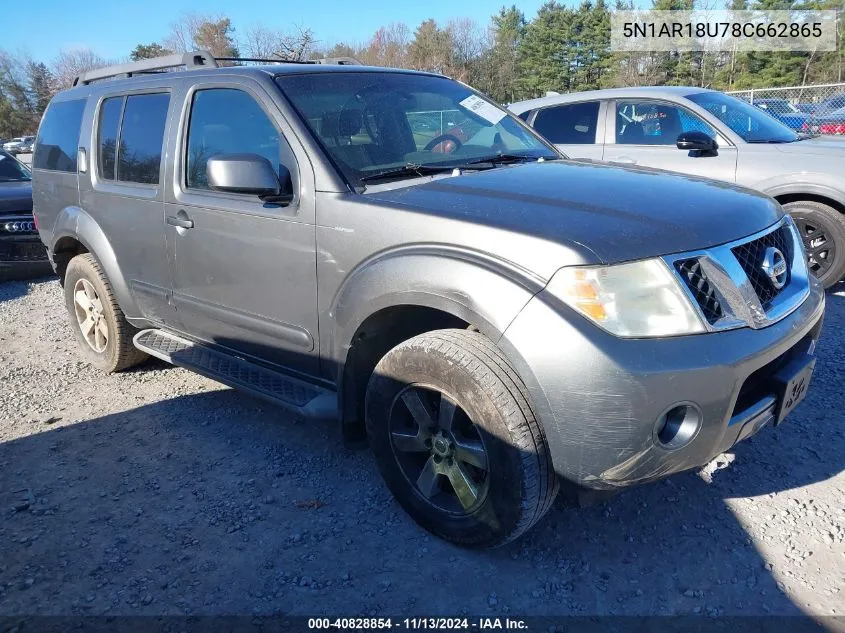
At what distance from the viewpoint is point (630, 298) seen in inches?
81.4

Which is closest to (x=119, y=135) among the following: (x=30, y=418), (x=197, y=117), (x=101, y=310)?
(x=197, y=117)

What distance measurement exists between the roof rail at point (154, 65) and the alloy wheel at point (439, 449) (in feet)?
7.77

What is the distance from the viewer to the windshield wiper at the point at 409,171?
Answer: 9.43 ft

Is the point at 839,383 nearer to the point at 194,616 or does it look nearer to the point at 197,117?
the point at 194,616

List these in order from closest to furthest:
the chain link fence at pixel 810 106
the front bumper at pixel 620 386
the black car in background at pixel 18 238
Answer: the front bumper at pixel 620 386, the black car in background at pixel 18 238, the chain link fence at pixel 810 106

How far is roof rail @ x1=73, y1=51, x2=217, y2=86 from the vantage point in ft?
12.4

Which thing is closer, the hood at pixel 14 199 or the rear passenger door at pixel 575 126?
the rear passenger door at pixel 575 126

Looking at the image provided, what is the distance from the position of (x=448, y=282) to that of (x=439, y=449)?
2.27ft

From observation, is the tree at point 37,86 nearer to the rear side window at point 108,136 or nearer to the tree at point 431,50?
the tree at point 431,50

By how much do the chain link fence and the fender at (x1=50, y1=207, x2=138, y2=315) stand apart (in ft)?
40.7

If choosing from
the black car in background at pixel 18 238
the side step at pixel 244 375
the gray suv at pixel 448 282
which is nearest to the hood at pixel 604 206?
the gray suv at pixel 448 282

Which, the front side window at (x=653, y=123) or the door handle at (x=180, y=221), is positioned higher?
the front side window at (x=653, y=123)

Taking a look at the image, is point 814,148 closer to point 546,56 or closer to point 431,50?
point 431,50

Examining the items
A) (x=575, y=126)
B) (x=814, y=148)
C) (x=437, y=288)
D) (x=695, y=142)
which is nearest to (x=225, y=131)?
(x=437, y=288)
